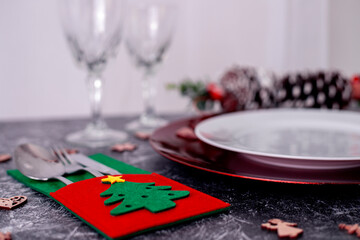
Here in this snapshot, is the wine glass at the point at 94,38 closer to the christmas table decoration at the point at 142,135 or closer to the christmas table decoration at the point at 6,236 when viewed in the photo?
the christmas table decoration at the point at 142,135

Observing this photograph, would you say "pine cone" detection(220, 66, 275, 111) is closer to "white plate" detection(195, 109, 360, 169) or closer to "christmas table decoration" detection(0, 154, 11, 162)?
"white plate" detection(195, 109, 360, 169)

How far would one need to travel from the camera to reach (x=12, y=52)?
1.96 metres

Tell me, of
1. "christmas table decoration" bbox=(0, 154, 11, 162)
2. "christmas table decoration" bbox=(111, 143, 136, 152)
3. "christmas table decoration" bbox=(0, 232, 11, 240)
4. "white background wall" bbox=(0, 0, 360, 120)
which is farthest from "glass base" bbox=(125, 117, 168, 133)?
"white background wall" bbox=(0, 0, 360, 120)

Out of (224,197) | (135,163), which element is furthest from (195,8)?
(224,197)

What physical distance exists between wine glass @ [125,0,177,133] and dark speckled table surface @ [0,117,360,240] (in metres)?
0.36

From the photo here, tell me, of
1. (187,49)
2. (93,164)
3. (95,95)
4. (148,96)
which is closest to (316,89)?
(148,96)

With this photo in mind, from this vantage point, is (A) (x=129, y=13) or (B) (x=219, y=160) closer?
(B) (x=219, y=160)

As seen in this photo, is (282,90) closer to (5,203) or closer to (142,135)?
(142,135)

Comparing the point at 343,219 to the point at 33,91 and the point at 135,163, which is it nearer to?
the point at 135,163

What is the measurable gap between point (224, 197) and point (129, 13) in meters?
0.54

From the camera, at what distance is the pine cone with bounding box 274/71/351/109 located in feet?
3.14

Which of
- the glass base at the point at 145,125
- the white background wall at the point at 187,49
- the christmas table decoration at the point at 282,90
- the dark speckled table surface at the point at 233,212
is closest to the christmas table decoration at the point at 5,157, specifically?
the dark speckled table surface at the point at 233,212

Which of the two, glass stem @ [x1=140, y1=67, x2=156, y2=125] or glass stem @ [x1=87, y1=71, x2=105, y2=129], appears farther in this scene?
glass stem @ [x1=140, y1=67, x2=156, y2=125]

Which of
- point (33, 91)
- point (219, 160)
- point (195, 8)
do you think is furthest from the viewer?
point (195, 8)
